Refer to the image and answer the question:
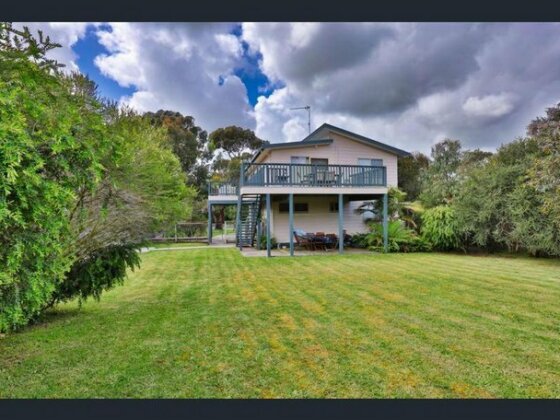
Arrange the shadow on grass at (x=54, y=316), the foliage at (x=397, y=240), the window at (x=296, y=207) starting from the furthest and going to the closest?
1. the window at (x=296, y=207)
2. the foliage at (x=397, y=240)
3. the shadow on grass at (x=54, y=316)

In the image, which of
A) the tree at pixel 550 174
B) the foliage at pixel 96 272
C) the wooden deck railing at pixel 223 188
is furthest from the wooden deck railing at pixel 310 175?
the foliage at pixel 96 272

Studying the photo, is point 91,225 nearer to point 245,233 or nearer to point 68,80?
point 68,80

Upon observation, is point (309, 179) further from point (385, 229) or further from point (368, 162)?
point (368, 162)

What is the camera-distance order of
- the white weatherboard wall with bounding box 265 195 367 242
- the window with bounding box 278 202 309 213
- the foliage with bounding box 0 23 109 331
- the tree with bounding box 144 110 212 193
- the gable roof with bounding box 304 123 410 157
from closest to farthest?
the foliage with bounding box 0 23 109 331
the white weatherboard wall with bounding box 265 195 367 242
the window with bounding box 278 202 309 213
the gable roof with bounding box 304 123 410 157
the tree with bounding box 144 110 212 193

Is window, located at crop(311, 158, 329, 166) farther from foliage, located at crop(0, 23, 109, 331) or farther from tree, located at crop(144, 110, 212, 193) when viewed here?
tree, located at crop(144, 110, 212, 193)

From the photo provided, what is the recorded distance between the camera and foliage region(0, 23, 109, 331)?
2807mm

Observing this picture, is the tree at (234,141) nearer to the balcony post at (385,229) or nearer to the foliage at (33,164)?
the balcony post at (385,229)

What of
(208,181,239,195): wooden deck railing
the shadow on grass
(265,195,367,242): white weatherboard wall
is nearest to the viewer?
the shadow on grass

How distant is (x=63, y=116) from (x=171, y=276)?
677 centimetres

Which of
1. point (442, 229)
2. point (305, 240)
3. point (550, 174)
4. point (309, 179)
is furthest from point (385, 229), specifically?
point (550, 174)

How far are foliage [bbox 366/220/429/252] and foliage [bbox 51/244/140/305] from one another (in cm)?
1175

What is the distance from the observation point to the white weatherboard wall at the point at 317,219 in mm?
17047

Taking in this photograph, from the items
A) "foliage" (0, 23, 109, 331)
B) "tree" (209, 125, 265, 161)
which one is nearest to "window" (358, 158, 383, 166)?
"foliage" (0, 23, 109, 331)

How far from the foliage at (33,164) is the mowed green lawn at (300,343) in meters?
0.98
